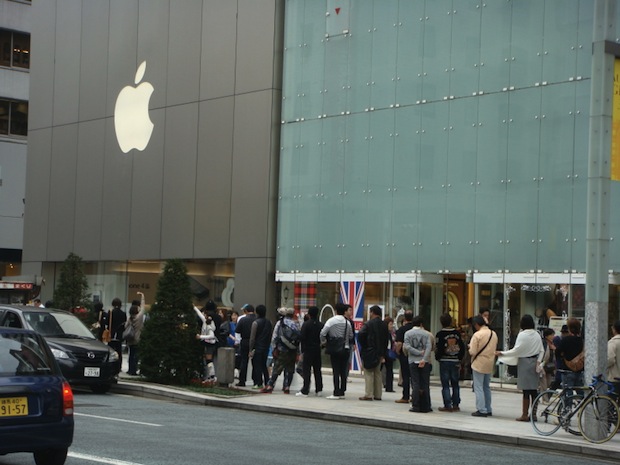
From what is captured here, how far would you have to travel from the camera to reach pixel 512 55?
2577cm

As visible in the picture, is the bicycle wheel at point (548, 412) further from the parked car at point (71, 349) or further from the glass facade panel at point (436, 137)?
the parked car at point (71, 349)

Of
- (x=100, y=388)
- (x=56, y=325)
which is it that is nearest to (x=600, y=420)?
(x=100, y=388)

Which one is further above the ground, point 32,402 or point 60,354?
point 32,402

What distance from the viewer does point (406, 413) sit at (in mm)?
19516

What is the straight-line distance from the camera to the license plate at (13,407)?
10172 mm

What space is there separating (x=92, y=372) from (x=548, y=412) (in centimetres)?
939

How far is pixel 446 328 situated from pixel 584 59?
794cm

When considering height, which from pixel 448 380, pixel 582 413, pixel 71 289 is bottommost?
pixel 582 413

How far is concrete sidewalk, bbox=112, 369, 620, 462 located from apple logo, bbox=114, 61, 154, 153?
13.0m

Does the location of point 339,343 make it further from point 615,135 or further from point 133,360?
point 615,135

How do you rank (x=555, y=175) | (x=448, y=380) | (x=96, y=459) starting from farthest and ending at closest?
(x=555, y=175) < (x=448, y=380) < (x=96, y=459)

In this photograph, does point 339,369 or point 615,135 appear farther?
point 339,369

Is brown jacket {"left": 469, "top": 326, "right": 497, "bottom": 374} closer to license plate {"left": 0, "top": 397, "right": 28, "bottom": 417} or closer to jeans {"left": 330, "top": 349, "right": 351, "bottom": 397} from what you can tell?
jeans {"left": 330, "top": 349, "right": 351, "bottom": 397}

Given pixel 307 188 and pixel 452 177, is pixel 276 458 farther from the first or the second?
pixel 307 188
